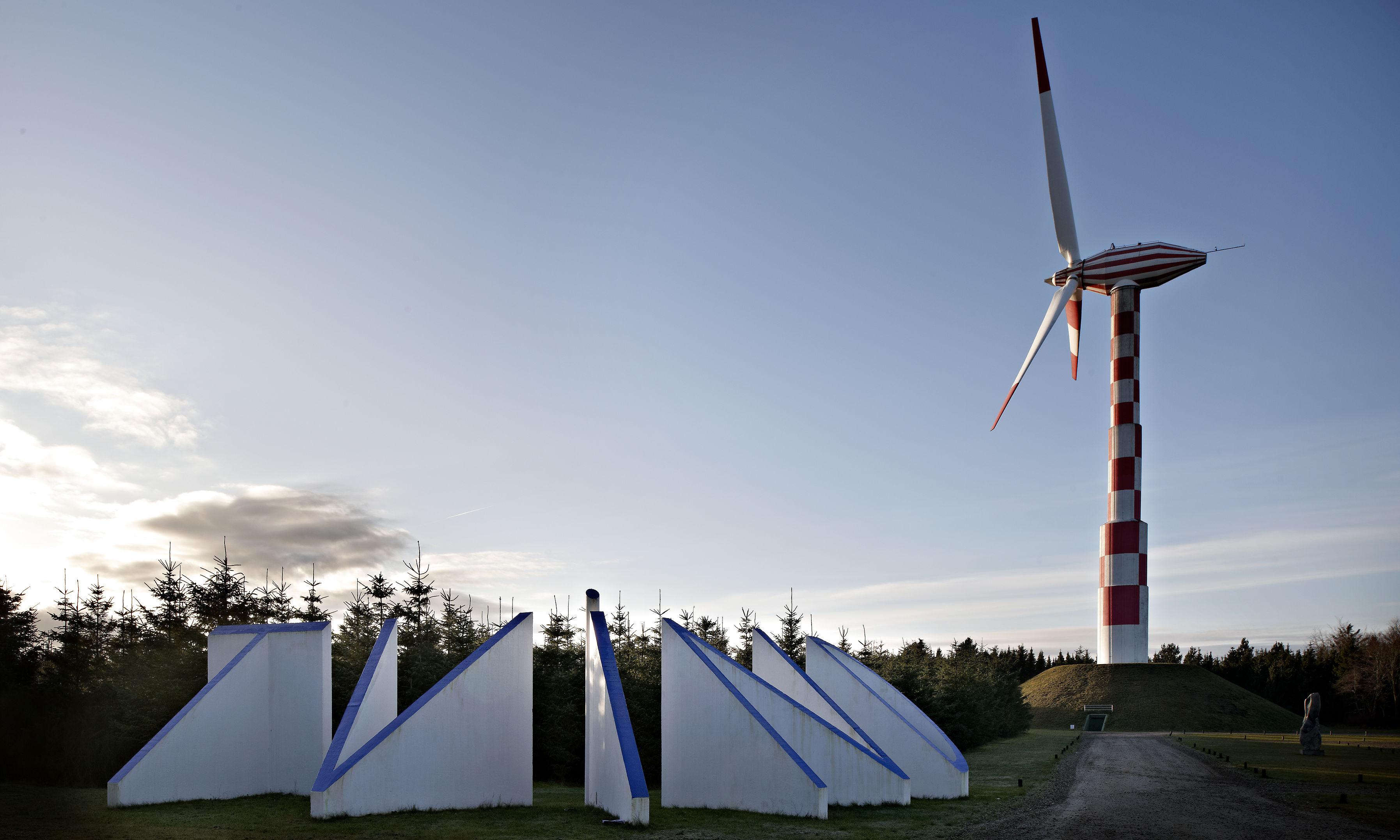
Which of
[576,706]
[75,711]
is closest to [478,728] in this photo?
[576,706]

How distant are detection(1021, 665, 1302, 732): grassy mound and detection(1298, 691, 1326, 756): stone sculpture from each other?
13.2 meters

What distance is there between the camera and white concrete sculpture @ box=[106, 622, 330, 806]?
17.7 meters

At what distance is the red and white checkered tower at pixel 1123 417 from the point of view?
46094 mm

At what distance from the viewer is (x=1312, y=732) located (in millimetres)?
28062

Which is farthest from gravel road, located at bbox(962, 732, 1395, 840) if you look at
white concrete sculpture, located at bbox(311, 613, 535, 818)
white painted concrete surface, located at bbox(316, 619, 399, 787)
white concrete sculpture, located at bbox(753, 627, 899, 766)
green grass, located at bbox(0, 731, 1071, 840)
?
white painted concrete surface, located at bbox(316, 619, 399, 787)

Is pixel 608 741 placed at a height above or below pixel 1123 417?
below

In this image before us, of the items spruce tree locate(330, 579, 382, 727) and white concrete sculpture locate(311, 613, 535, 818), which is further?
spruce tree locate(330, 579, 382, 727)

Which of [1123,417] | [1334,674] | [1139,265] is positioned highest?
[1139,265]

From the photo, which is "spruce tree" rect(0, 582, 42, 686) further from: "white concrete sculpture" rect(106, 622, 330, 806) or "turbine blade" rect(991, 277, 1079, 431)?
"turbine blade" rect(991, 277, 1079, 431)

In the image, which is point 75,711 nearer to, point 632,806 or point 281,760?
point 281,760

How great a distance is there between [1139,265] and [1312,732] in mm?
26042

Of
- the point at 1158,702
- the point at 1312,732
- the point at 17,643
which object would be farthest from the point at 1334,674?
the point at 17,643

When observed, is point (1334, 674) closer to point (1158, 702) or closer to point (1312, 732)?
point (1158, 702)

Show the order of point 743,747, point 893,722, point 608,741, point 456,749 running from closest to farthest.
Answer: point 608,741, point 456,749, point 743,747, point 893,722
